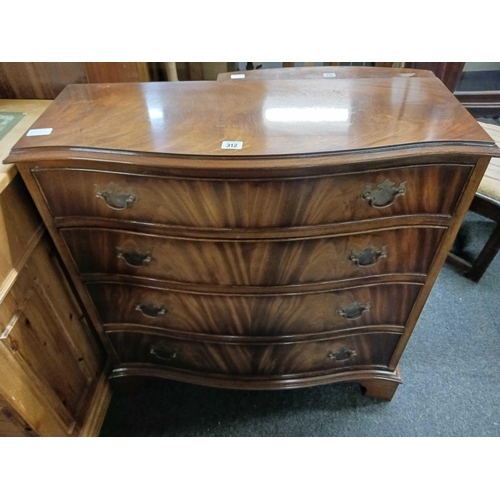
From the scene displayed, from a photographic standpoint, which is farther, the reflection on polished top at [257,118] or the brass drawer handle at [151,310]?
the brass drawer handle at [151,310]

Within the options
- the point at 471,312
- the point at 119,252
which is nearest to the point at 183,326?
the point at 119,252

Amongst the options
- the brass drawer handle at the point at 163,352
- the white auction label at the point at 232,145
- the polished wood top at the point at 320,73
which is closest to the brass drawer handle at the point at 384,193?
the white auction label at the point at 232,145

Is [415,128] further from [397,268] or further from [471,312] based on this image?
[471,312]

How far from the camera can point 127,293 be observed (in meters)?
0.96

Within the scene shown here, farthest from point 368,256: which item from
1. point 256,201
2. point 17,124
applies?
point 17,124

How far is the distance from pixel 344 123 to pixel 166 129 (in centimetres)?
35

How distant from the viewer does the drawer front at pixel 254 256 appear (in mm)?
815

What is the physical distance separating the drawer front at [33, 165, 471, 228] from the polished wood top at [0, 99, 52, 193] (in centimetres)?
6

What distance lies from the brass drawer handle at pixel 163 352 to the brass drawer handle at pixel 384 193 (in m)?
0.69

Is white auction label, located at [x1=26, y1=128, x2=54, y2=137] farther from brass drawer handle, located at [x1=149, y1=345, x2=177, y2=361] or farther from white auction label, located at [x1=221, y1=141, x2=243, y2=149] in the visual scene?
brass drawer handle, located at [x1=149, y1=345, x2=177, y2=361]

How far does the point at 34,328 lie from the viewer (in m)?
0.89

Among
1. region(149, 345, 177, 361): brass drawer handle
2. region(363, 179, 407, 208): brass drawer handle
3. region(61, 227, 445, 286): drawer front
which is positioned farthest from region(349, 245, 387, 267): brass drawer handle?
region(149, 345, 177, 361): brass drawer handle

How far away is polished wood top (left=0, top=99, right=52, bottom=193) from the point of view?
2.47 feet

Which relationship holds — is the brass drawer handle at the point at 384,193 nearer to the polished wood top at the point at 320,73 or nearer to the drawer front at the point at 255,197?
the drawer front at the point at 255,197
